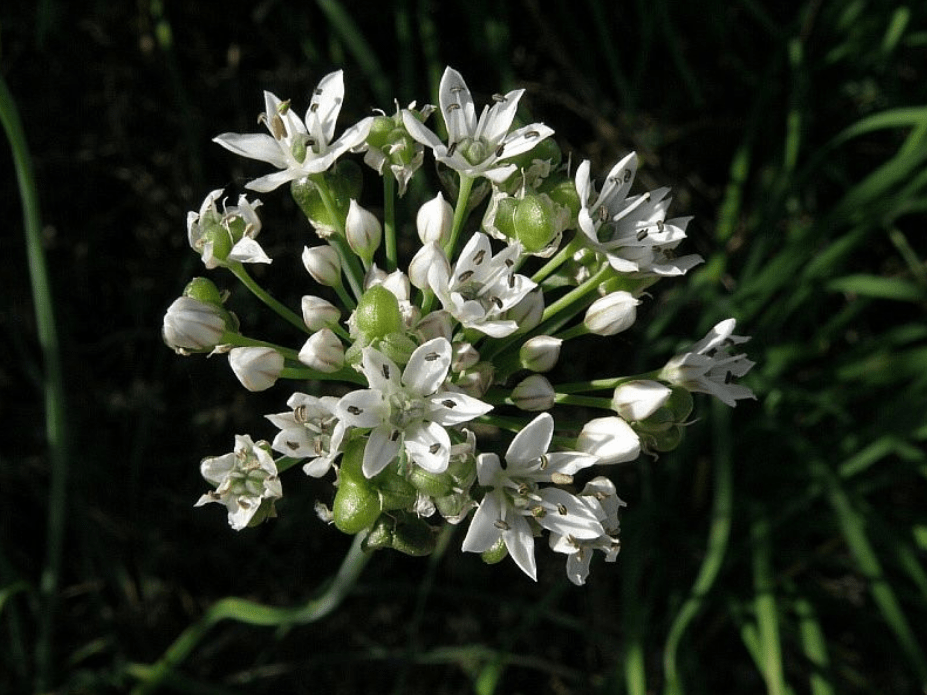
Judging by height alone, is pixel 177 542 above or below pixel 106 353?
below

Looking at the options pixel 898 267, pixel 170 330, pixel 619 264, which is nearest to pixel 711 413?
pixel 898 267

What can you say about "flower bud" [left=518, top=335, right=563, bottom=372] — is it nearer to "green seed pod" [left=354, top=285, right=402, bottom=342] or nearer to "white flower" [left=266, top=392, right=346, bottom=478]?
"green seed pod" [left=354, top=285, right=402, bottom=342]

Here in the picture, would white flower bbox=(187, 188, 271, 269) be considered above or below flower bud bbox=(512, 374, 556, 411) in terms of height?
above

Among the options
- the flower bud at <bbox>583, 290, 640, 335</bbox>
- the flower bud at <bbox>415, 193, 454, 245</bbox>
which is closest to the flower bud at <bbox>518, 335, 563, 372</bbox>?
the flower bud at <bbox>583, 290, 640, 335</bbox>

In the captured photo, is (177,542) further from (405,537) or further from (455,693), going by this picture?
(405,537)

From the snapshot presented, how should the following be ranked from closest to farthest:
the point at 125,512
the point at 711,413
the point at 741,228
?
1. the point at 711,413
2. the point at 125,512
3. the point at 741,228

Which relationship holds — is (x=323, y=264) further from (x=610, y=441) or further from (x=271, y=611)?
(x=271, y=611)
